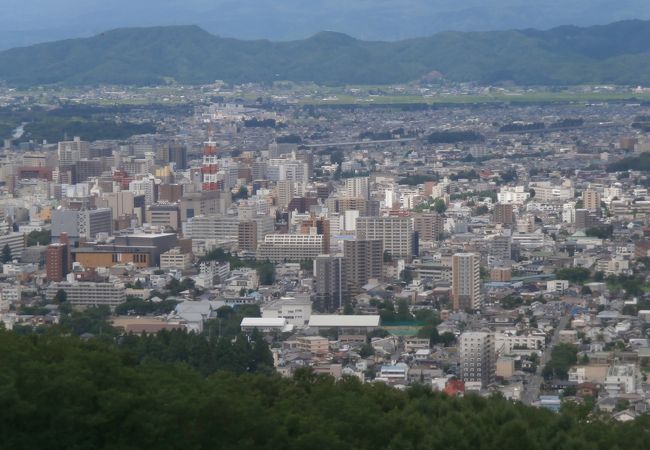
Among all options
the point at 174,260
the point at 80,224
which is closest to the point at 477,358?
the point at 174,260

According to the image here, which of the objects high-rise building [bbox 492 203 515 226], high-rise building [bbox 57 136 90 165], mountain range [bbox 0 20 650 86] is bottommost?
high-rise building [bbox 492 203 515 226]

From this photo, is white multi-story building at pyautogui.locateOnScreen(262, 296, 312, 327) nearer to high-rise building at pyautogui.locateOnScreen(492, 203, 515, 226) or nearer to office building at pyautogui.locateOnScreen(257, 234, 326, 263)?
office building at pyautogui.locateOnScreen(257, 234, 326, 263)

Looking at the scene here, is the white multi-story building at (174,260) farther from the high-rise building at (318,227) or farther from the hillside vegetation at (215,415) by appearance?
the hillside vegetation at (215,415)

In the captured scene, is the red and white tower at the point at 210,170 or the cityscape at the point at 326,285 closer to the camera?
the cityscape at the point at 326,285

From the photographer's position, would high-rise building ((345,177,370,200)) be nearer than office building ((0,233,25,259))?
No

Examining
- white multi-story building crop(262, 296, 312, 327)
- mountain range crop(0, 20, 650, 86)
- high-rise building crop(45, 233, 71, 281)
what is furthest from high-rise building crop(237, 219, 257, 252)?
mountain range crop(0, 20, 650, 86)

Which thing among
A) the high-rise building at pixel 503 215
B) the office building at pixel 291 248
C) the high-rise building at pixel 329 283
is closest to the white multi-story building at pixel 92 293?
the high-rise building at pixel 329 283

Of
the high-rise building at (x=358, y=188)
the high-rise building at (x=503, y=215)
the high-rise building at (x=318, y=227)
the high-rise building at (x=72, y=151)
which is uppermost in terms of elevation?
the high-rise building at (x=72, y=151)
